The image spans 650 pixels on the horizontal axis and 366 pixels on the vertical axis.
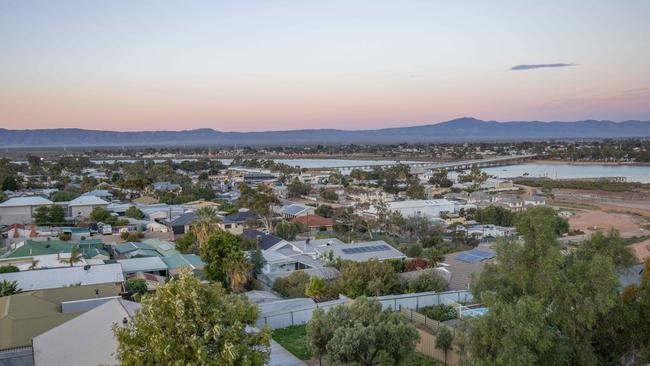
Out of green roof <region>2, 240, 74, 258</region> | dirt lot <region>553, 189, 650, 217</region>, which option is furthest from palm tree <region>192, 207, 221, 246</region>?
dirt lot <region>553, 189, 650, 217</region>

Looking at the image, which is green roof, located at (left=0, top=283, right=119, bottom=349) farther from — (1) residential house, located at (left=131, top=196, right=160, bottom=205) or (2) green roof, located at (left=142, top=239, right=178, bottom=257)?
(1) residential house, located at (left=131, top=196, right=160, bottom=205)

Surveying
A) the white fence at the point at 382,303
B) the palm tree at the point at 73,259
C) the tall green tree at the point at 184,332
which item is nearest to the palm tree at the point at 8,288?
the palm tree at the point at 73,259

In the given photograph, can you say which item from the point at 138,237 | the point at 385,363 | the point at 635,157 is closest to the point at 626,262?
the point at 385,363

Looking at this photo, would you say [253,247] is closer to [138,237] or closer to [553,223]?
[138,237]

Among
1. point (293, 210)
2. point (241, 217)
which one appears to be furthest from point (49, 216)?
point (293, 210)

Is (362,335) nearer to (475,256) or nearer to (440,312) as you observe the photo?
(440,312)

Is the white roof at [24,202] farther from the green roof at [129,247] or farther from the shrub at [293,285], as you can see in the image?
the shrub at [293,285]
